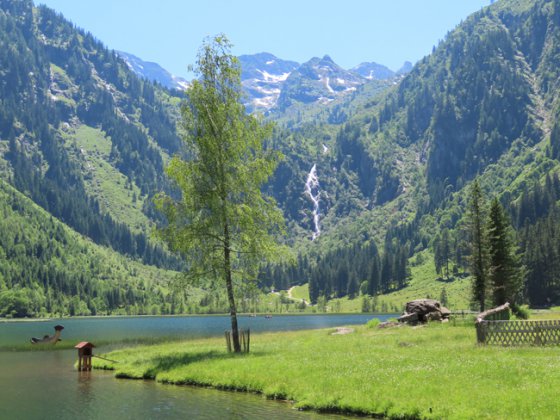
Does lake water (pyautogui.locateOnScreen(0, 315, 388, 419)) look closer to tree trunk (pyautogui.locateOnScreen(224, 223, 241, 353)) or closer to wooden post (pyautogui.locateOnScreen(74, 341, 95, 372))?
wooden post (pyautogui.locateOnScreen(74, 341, 95, 372))

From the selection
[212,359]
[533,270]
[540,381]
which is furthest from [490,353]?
[533,270]

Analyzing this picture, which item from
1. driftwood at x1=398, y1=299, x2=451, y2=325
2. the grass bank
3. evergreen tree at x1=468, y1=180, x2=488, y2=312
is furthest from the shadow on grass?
evergreen tree at x1=468, y1=180, x2=488, y2=312

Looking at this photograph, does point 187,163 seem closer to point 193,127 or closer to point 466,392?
point 193,127

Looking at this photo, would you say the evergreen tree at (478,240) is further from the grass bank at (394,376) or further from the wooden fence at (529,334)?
the wooden fence at (529,334)

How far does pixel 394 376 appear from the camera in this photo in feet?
Result: 105

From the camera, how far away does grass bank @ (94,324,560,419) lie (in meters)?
25.8

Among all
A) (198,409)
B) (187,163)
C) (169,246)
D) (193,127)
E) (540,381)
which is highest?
(193,127)

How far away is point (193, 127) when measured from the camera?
51062mm

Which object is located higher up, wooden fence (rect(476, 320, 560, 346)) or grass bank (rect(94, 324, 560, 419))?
wooden fence (rect(476, 320, 560, 346))

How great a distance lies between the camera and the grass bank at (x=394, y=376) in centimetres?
2583

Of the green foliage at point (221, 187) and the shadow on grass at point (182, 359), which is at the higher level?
the green foliage at point (221, 187)

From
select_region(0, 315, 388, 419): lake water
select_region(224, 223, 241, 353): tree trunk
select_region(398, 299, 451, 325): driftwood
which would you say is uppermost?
select_region(224, 223, 241, 353): tree trunk

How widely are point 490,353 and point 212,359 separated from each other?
847 inches

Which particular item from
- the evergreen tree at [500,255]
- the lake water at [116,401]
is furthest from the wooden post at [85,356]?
the evergreen tree at [500,255]
